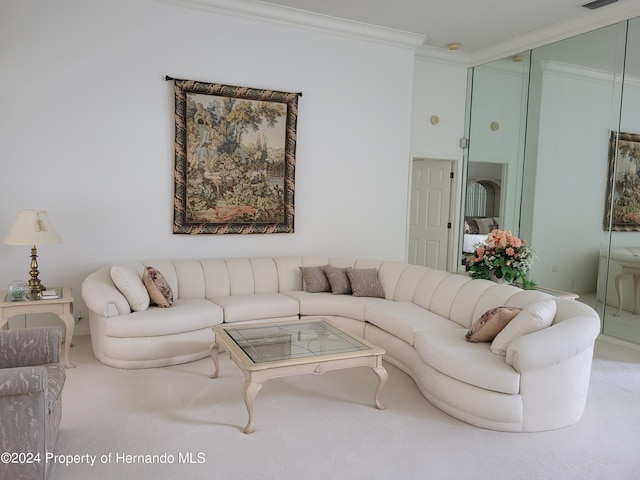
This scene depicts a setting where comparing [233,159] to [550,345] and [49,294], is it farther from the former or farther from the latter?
[550,345]

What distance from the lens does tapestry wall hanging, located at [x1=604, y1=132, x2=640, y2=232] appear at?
5109mm

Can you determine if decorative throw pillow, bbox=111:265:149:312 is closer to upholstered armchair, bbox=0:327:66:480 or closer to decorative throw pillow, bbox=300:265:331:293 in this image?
decorative throw pillow, bbox=300:265:331:293

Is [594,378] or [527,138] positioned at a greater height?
[527,138]

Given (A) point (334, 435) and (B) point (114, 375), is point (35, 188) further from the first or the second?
(A) point (334, 435)

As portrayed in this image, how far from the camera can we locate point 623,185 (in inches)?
204

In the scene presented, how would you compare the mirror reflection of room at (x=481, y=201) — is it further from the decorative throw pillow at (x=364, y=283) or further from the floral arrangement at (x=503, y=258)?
the floral arrangement at (x=503, y=258)

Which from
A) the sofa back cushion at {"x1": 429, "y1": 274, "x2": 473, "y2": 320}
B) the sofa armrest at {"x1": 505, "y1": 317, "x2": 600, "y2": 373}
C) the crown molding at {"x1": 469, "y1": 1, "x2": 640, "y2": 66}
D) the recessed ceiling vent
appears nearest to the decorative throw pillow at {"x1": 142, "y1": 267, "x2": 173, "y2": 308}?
the sofa back cushion at {"x1": 429, "y1": 274, "x2": 473, "y2": 320}

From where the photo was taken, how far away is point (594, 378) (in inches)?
166

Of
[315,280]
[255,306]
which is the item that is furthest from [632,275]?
[255,306]

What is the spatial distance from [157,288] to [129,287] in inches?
9.8

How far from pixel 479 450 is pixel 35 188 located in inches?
171

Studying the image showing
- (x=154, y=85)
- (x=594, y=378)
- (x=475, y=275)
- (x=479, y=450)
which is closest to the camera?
(x=479, y=450)

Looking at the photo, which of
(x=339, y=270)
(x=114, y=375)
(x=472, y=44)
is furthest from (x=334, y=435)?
(x=472, y=44)

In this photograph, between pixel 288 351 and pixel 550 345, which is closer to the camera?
pixel 550 345
